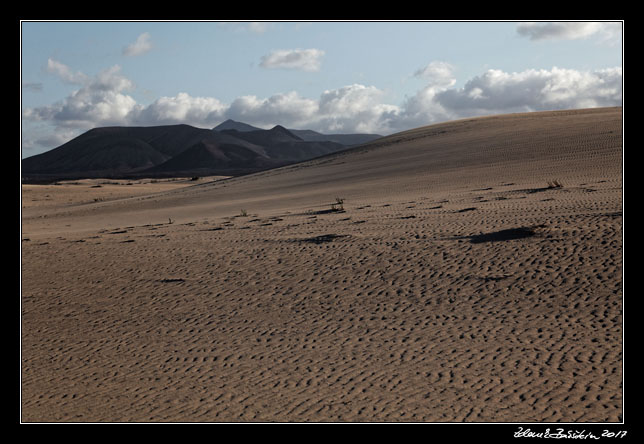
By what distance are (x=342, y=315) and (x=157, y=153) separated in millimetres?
167531

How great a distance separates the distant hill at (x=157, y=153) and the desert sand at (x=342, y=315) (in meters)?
107

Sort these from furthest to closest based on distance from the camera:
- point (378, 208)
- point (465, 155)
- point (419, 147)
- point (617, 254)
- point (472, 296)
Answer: point (419, 147) < point (465, 155) < point (378, 208) < point (617, 254) < point (472, 296)

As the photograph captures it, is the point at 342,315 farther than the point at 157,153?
No

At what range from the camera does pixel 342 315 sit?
9.84 metres

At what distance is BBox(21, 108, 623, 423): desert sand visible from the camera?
6891mm

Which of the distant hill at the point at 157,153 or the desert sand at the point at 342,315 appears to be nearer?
the desert sand at the point at 342,315

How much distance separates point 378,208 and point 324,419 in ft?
47.9

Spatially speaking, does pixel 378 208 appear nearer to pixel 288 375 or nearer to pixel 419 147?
pixel 288 375

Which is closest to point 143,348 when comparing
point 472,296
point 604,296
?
point 472,296

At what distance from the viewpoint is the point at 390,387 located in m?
7.11

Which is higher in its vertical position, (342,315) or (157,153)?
(157,153)

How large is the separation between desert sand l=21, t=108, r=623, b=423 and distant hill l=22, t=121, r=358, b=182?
10723cm

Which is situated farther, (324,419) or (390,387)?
(390,387)

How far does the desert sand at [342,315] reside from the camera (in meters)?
6.89
